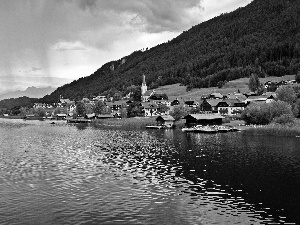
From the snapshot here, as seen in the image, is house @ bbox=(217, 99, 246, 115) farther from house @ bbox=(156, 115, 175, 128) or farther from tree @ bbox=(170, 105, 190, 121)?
house @ bbox=(156, 115, 175, 128)

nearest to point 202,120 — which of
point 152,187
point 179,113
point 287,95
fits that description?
point 179,113

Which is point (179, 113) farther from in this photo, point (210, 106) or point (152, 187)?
point (152, 187)

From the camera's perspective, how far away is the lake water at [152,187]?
102ft

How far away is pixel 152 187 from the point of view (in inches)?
1615

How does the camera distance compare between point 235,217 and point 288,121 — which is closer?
point 235,217

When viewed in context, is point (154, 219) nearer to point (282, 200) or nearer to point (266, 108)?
point (282, 200)

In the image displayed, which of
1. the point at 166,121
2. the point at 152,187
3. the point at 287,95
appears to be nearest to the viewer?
the point at 152,187

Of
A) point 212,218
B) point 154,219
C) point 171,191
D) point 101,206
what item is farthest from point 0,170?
point 212,218

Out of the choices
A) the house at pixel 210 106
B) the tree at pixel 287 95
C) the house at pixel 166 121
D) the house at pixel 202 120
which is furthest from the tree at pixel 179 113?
the tree at pixel 287 95

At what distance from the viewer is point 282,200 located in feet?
116

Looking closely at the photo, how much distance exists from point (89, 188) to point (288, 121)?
8809 centimetres

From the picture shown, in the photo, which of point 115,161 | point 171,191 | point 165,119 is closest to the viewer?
point 171,191

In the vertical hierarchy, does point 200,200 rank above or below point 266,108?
below

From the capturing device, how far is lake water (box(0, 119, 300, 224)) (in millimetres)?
31203
